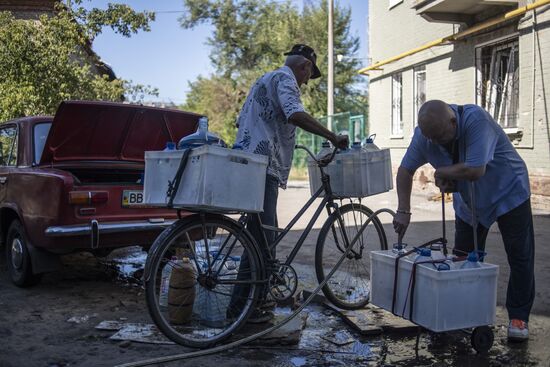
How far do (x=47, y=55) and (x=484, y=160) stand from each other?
1092 centimetres

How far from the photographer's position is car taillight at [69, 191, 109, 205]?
4672 millimetres

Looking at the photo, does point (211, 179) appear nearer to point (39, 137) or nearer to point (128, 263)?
point (39, 137)

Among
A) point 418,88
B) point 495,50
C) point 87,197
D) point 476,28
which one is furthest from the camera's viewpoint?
point 418,88

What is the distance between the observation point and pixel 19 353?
3.46 meters

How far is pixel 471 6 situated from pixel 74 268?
31.6 ft

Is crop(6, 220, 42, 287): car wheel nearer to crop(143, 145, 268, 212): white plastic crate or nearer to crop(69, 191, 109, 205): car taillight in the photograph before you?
crop(69, 191, 109, 205): car taillight

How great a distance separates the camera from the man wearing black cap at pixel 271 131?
3850 mm

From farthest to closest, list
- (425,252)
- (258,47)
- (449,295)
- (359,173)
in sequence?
(258,47), (359,173), (425,252), (449,295)

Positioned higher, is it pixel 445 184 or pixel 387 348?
pixel 445 184

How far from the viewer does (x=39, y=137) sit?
549cm

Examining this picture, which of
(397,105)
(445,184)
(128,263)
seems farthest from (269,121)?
(397,105)

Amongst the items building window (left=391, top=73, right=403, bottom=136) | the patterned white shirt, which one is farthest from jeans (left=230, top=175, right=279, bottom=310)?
building window (left=391, top=73, right=403, bottom=136)

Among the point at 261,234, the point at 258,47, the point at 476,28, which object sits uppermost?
the point at 258,47

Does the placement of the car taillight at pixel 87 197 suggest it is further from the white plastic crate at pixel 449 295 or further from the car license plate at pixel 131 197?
the white plastic crate at pixel 449 295
